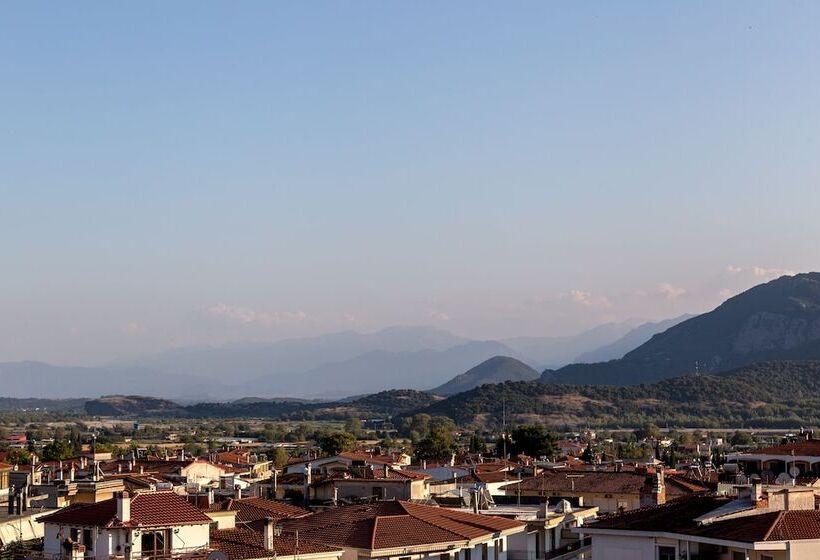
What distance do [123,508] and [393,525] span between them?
983 cm

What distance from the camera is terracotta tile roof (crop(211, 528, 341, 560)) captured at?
33.4 m

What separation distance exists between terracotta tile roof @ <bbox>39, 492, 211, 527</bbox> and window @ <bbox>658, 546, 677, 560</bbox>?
10717mm

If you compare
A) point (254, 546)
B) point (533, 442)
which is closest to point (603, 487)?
point (254, 546)

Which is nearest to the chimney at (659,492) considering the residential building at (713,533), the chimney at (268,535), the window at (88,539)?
the residential building at (713,533)

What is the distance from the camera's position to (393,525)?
127 ft

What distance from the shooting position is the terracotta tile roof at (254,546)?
33438mm

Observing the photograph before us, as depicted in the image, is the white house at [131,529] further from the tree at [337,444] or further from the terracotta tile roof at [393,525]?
the tree at [337,444]

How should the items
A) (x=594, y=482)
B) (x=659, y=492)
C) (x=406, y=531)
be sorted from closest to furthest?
(x=406, y=531) → (x=659, y=492) → (x=594, y=482)

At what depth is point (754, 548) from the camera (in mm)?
29250

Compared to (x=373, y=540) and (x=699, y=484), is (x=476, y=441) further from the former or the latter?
(x=373, y=540)

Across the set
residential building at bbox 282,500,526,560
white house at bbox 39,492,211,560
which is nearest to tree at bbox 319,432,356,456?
residential building at bbox 282,500,526,560

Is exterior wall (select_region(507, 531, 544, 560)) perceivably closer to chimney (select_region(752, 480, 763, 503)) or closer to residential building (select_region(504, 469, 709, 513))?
chimney (select_region(752, 480, 763, 503))

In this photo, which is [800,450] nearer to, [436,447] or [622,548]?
[622,548]

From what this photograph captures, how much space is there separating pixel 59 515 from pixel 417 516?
11.1m
